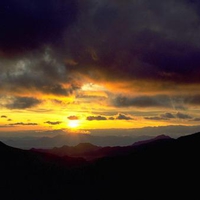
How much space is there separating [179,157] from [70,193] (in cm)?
4050

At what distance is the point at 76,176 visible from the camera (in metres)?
132

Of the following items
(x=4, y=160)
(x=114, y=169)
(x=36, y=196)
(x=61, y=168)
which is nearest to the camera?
(x=36, y=196)

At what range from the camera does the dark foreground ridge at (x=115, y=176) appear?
102 m

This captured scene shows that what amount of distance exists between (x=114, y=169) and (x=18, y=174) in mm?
37585

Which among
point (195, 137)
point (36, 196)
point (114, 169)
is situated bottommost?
point (36, 196)

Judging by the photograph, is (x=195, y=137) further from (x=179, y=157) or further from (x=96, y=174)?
(x=96, y=174)

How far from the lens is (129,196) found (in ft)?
342

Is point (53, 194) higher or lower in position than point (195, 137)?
lower

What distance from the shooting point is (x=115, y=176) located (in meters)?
120

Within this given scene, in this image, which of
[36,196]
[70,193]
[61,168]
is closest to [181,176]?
[70,193]

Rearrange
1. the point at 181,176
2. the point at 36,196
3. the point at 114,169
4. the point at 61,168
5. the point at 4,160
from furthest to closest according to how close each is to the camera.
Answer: the point at 61,168 → the point at 4,160 → the point at 114,169 → the point at 36,196 → the point at 181,176

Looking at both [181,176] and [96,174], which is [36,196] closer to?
[96,174]

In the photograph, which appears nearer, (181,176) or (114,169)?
(181,176)

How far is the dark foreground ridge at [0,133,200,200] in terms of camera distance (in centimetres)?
10238
